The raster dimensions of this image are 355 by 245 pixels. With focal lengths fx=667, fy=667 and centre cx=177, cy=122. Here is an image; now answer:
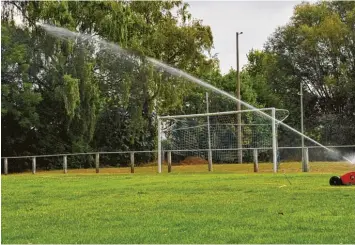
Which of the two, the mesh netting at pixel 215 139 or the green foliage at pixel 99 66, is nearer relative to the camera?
the mesh netting at pixel 215 139

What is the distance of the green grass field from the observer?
21.0 ft

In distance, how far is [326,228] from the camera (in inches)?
264

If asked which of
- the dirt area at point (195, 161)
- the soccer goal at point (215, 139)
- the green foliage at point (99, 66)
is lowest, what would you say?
the dirt area at point (195, 161)

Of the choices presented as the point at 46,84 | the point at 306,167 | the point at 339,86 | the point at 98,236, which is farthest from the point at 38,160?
the point at 98,236

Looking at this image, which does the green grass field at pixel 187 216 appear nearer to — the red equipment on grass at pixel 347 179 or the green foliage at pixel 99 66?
the red equipment on grass at pixel 347 179

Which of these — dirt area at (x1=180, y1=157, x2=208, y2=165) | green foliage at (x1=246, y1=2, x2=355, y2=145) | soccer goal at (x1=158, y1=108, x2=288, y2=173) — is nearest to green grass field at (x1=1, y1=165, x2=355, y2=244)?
soccer goal at (x1=158, y1=108, x2=288, y2=173)

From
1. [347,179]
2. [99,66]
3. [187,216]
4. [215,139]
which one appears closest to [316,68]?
[215,139]

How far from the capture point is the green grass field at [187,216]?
6.40 metres

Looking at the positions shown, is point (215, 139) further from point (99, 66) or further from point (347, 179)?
point (347, 179)

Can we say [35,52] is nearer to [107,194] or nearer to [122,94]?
[122,94]

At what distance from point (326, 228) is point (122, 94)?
25.2 metres

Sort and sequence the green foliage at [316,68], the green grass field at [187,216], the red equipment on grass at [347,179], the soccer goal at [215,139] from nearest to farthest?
the green grass field at [187,216] < the red equipment on grass at [347,179] < the soccer goal at [215,139] < the green foliage at [316,68]

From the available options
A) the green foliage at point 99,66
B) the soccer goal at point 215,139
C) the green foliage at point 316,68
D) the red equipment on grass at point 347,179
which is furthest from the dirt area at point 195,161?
the red equipment on grass at point 347,179

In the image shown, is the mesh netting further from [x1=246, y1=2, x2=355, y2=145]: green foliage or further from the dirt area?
[x1=246, y1=2, x2=355, y2=145]: green foliage
